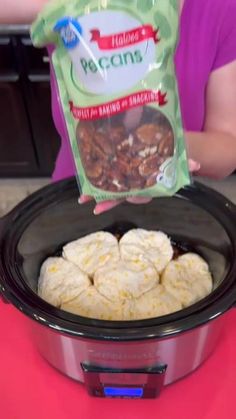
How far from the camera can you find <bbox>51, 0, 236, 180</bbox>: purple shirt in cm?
79

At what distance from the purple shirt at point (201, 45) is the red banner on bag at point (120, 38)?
0.96 ft

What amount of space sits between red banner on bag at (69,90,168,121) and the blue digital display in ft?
1.16

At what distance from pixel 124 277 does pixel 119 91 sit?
1.01ft

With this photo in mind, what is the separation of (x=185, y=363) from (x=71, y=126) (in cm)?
35

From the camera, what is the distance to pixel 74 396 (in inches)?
27.8

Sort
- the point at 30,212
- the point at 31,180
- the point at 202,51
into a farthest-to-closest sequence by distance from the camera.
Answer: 1. the point at 31,180
2. the point at 202,51
3. the point at 30,212

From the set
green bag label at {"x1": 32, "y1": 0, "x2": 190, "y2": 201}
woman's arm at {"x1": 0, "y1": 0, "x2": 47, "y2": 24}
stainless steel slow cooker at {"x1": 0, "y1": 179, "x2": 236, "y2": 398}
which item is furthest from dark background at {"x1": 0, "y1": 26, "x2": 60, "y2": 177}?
green bag label at {"x1": 32, "y1": 0, "x2": 190, "y2": 201}

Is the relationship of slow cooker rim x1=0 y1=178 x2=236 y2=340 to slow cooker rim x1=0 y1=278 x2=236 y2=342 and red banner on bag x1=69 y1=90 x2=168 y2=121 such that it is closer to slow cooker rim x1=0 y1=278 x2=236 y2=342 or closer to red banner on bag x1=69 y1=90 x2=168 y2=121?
slow cooker rim x1=0 y1=278 x2=236 y2=342

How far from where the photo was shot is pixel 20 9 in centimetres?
74

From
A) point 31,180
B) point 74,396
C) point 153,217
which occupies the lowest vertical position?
point 31,180

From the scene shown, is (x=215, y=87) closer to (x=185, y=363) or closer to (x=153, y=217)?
(x=153, y=217)

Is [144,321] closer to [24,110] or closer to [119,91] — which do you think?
[119,91]

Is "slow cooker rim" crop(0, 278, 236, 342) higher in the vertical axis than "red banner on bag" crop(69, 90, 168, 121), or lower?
lower

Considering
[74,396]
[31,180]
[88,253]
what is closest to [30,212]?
[88,253]
